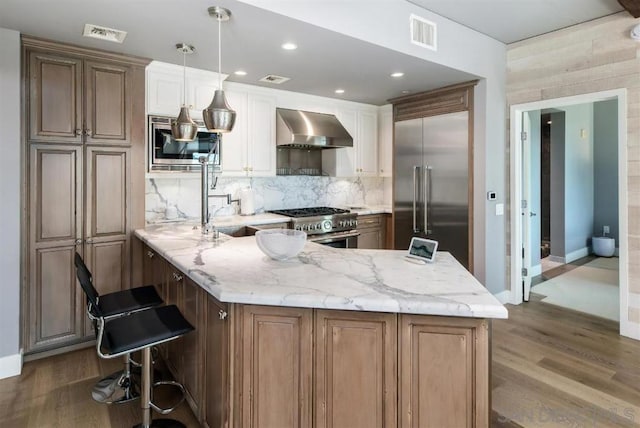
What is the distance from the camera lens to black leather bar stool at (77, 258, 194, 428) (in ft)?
5.99

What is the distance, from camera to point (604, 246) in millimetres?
6598

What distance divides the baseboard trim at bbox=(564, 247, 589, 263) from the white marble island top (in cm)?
517

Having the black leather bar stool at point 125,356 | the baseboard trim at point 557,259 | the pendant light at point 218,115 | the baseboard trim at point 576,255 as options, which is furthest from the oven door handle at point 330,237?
the baseboard trim at point 576,255

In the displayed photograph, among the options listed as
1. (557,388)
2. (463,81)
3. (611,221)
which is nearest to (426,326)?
(557,388)

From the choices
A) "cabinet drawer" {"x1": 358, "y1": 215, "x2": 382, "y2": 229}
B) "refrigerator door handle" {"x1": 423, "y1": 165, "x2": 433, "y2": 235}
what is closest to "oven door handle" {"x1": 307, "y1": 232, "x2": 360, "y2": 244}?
"cabinet drawer" {"x1": 358, "y1": 215, "x2": 382, "y2": 229}

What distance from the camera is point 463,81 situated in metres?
3.99

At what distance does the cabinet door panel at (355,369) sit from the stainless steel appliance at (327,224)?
259 cm

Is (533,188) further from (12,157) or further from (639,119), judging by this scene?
(12,157)

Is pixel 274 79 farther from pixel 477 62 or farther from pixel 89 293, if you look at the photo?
pixel 89 293

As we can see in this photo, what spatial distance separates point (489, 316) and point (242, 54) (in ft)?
9.25

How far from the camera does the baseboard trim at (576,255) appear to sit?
6.25 meters

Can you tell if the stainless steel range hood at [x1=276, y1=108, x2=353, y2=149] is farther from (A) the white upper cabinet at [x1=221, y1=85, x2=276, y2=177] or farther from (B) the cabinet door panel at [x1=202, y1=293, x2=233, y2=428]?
(B) the cabinet door panel at [x1=202, y1=293, x2=233, y2=428]

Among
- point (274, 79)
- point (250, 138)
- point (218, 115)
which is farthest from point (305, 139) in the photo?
point (218, 115)

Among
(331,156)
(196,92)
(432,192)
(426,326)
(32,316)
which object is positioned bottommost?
(32,316)
